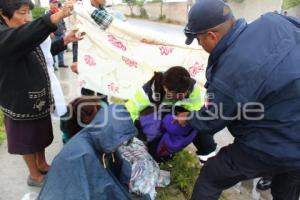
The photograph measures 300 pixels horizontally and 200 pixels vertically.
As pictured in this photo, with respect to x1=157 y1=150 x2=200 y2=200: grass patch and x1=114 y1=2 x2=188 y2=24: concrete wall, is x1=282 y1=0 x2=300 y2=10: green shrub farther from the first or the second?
x1=157 y1=150 x2=200 y2=200: grass patch

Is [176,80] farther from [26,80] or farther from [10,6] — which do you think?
[10,6]

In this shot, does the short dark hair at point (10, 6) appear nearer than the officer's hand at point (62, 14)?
No

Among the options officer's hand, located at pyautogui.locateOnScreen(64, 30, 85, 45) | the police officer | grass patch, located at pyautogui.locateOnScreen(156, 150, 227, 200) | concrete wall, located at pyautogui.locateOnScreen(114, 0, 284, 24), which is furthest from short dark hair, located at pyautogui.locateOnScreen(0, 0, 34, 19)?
concrete wall, located at pyautogui.locateOnScreen(114, 0, 284, 24)

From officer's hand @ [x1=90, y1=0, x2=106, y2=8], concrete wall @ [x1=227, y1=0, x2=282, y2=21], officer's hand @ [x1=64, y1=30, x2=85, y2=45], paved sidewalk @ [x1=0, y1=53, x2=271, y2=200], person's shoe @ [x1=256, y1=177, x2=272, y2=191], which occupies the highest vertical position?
Result: officer's hand @ [x1=90, y1=0, x2=106, y2=8]

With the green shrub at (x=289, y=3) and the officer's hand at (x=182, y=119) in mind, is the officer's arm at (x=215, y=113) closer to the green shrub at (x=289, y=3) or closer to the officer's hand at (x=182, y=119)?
the officer's hand at (x=182, y=119)

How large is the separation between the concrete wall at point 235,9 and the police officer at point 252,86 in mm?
25215

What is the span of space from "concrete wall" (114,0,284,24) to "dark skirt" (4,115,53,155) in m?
24.8

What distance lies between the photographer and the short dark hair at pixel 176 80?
9.16 ft

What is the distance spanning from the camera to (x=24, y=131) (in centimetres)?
276

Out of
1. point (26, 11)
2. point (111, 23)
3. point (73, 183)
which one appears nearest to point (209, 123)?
point (73, 183)

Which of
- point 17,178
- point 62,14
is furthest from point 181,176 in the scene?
point 62,14

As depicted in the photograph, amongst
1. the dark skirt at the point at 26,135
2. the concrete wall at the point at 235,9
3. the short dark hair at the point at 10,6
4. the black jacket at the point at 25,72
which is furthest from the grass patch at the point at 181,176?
the concrete wall at the point at 235,9

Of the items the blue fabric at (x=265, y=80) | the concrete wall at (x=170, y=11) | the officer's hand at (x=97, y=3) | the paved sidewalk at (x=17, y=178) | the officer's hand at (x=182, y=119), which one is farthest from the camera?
the concrete wall at (x=170, y=11)

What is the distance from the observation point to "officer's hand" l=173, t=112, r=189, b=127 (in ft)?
8.87
